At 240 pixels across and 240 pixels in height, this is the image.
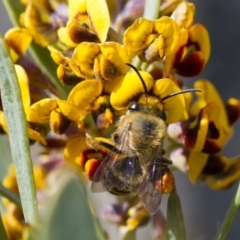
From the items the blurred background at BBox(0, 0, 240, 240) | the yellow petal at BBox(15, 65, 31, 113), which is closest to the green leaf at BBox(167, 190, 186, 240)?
the yellow petal at BBox(15, 65, 31, 113)

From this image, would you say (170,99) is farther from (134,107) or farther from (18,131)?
(18,131)

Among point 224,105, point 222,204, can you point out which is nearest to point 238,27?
point 222,204

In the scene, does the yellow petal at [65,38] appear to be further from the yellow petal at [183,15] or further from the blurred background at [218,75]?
the blurred background at [218,75]

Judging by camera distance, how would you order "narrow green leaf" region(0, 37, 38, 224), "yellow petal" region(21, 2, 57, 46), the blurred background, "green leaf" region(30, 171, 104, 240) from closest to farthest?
"green leaf" region(30, 171, 104, 240), "narrow green leaf" region(0, 37, 38, 224), "yellow petal" region(21, 2, 57, 46), the blurred background

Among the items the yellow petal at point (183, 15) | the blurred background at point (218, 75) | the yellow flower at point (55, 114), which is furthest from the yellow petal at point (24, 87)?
the blurred background at point (218, 75)

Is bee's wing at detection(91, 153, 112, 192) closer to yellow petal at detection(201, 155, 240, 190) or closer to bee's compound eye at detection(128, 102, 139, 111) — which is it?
bee's compound eye at detection(128, 102, 139, 111)

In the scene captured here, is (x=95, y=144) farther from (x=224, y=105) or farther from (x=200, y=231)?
(x=200, y=231)

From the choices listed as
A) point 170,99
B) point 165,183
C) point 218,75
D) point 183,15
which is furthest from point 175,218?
point 218,75
